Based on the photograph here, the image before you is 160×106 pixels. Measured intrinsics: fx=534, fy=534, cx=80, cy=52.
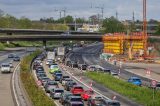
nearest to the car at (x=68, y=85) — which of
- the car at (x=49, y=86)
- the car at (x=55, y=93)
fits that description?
the car at (x=49, y=86)

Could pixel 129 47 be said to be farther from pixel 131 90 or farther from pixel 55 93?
pixel 55 93

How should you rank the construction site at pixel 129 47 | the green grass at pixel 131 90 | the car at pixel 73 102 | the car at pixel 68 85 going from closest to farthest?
the car at pixel 73 102, the green grass at pixel 131 90, the car at pixel 68 85, the construction site at pixel 129 47

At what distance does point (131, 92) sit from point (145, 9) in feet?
324

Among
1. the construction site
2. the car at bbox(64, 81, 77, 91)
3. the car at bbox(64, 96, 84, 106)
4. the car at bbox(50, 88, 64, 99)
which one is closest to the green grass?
the car at bbox(64, 81, 77, 91)

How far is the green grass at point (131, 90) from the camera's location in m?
50.3

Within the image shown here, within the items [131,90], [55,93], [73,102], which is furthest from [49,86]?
[73,102]

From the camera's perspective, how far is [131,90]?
59.3 metres

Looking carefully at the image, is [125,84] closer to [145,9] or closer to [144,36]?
[144,36]

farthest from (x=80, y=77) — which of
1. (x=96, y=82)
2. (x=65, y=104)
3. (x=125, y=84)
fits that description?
(x=65, y=104)

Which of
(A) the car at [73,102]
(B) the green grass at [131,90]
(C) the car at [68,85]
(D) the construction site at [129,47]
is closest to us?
(A) the car at [73,102]

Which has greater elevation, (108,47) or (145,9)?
(145,9)

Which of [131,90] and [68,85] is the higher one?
[68,85]

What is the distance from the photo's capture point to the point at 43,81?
6462 centimetres

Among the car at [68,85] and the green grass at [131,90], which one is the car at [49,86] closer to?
the car at [68,85]
